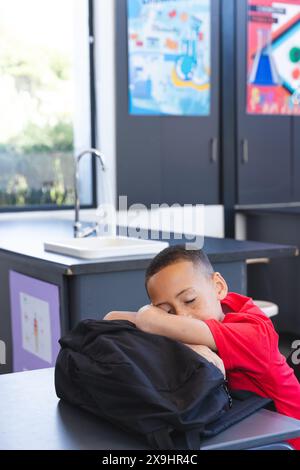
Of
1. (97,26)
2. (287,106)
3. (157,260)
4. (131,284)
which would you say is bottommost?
(131,284)

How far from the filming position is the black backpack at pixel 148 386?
1.09 meters

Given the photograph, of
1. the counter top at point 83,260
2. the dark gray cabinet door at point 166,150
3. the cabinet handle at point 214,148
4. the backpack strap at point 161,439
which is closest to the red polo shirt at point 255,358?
the backpack strap at point 161,439

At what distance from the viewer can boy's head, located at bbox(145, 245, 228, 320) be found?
136 cm

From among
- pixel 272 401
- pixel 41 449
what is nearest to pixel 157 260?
pixel 272 401

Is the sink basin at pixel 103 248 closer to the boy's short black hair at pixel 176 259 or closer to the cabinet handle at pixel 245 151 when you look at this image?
the boy's short black hair at pixel 176 259

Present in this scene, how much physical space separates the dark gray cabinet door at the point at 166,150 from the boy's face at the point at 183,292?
3.42 m

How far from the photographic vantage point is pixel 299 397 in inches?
55.6

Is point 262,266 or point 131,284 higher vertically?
point 131,284

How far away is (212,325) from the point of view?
51.3 inches

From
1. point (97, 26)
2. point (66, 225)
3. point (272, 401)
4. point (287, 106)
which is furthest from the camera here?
point (287, 106)

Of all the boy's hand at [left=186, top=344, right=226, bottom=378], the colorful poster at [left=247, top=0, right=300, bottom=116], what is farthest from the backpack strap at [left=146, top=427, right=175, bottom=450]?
the colorful poster at [left=247, top=0, right=300, bottom=116]

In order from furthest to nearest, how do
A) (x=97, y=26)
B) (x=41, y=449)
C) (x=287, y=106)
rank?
(x=287, y=106) → (x=97, y=26) → (x=41, y=449)

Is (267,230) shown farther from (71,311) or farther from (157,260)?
(157,260)
